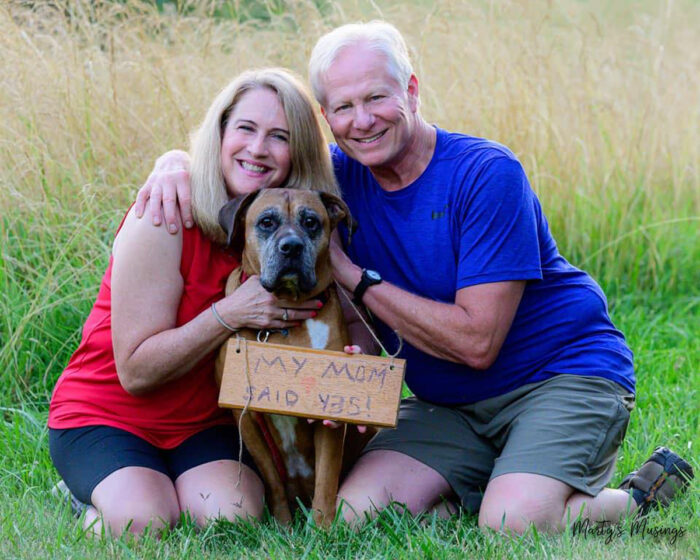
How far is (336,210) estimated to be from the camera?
12.6 ft

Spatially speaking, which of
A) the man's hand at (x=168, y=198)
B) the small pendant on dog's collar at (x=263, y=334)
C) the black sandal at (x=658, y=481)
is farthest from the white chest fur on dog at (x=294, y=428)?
the black sandal at (x=658, y=481)

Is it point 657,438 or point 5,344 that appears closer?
point 657,438

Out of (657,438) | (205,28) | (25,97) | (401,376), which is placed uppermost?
(205,28)

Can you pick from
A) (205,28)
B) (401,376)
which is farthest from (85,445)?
(205,28)

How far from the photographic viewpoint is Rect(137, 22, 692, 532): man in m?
3.61

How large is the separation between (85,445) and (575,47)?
526cm

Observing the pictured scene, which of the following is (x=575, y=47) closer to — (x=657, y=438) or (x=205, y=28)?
(x=205, y=28)

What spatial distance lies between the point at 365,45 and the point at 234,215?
2.92 feet

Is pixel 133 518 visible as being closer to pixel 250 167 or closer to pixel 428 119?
pixel 250 167

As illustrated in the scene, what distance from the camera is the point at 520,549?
3182 mm

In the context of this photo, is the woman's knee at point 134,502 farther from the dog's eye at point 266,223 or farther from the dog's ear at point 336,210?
the dog's ear at point 336,210

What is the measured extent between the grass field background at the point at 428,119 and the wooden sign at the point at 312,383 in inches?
17.9

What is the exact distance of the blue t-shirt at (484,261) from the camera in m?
3.63

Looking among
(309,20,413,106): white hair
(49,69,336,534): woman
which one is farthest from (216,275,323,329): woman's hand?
(309,20,413,106): white hair
